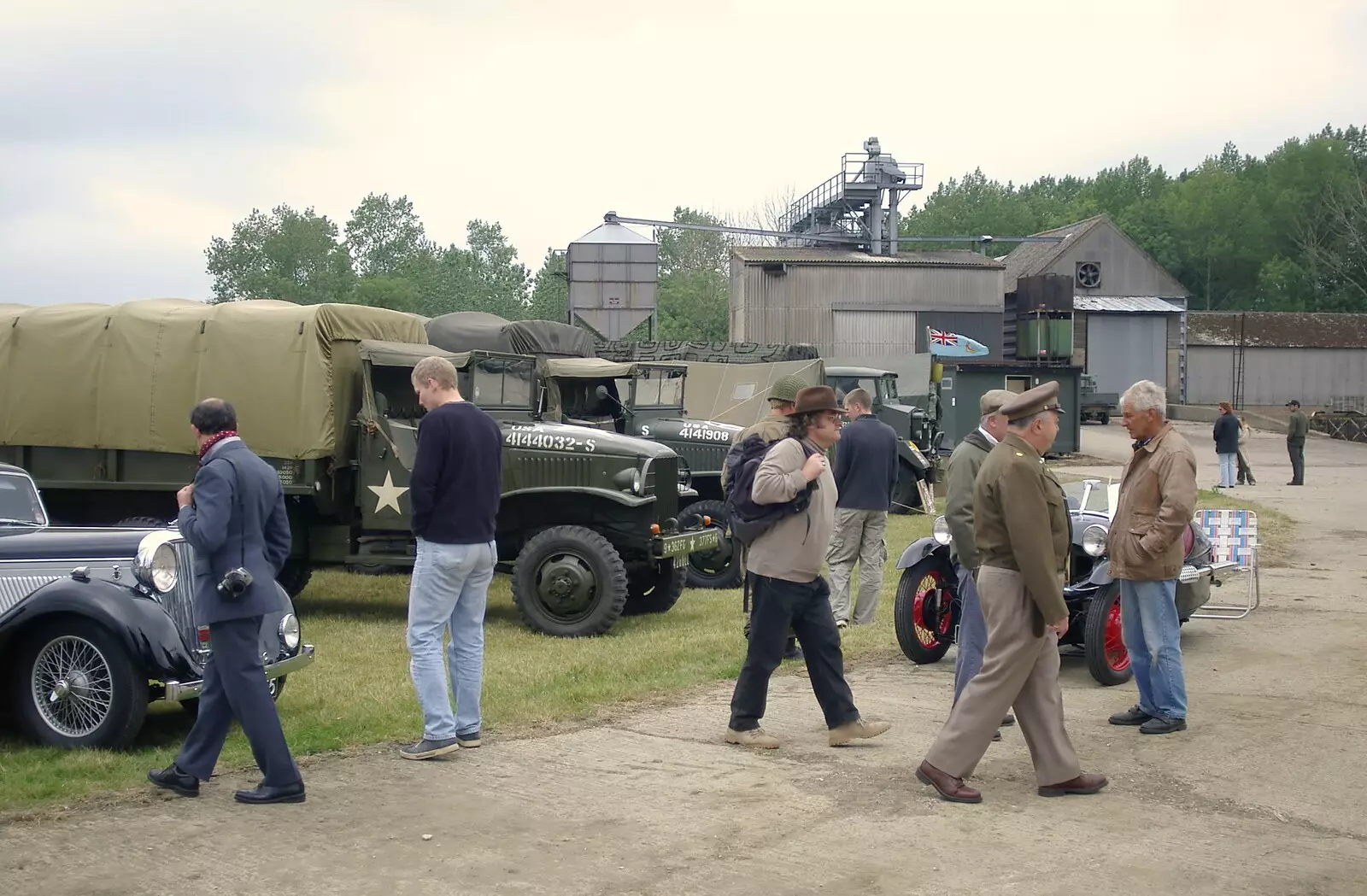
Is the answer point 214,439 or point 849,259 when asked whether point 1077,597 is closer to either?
point 214,439

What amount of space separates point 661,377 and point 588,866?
11.6m

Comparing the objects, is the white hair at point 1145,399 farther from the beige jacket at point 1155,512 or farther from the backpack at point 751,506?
the backpack at point 751,506

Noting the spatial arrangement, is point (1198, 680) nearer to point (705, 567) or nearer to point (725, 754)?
point (725, 754)

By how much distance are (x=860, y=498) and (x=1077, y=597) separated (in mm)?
2105

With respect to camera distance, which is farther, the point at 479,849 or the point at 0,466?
the point at 0,466

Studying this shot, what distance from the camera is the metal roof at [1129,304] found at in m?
59.3

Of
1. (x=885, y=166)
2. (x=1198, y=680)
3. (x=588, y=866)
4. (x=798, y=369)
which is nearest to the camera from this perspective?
(x=588, y=866)

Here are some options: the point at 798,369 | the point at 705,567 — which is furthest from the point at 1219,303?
the point at 705,567

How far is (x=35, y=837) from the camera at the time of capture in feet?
17.5

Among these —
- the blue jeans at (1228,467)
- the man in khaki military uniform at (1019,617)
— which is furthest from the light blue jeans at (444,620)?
the blue jeans at (1228,467)

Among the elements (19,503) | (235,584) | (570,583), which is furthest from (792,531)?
(19,503)

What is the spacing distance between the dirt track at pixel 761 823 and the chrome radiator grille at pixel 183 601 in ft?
3.40

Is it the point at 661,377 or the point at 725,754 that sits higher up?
the point at 661,377

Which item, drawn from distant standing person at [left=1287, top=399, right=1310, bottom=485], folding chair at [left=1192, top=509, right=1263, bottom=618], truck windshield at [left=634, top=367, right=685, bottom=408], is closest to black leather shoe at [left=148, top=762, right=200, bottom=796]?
folding chair at [left=1192, top=509, right=1263, bottom=618]
